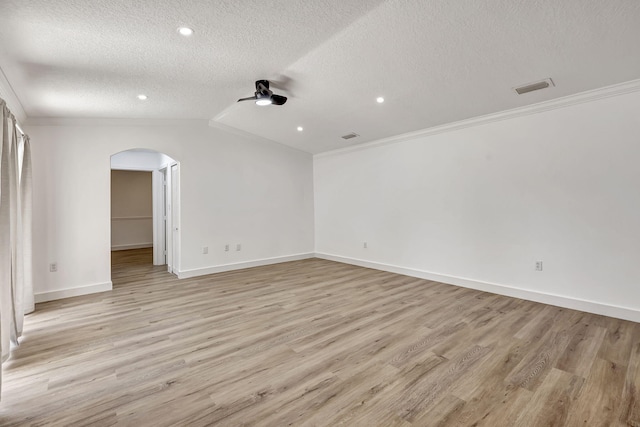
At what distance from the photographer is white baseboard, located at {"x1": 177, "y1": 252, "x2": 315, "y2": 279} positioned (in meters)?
5.40

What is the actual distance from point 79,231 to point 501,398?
555cm

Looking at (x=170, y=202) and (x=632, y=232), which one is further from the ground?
(x=170, y=202)

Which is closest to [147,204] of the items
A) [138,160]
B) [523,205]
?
[138,160]

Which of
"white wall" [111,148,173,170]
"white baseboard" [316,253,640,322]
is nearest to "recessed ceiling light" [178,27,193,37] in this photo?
"white wall" [111,148,173,170]

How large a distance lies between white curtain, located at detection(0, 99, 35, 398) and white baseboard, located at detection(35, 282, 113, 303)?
0.50 meters

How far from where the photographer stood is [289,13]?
2480 millimetres

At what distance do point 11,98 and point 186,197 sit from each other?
101 inches

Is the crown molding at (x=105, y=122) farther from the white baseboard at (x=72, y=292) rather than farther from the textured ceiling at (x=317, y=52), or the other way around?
the white baseboard at (x=72, y=292)

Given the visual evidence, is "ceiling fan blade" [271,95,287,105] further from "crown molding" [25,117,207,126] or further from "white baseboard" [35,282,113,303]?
"white baseboard" [35,282,113,303]

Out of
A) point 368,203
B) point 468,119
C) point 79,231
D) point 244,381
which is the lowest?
point 244,381

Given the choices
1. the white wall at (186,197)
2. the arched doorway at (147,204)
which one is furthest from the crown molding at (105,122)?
the arched doorway at (147,204)

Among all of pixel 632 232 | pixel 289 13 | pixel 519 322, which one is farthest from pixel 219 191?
pixel 632 232

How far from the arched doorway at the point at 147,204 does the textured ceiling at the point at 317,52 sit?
2021 mm

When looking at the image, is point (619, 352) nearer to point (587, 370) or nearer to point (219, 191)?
point (587, 370)
